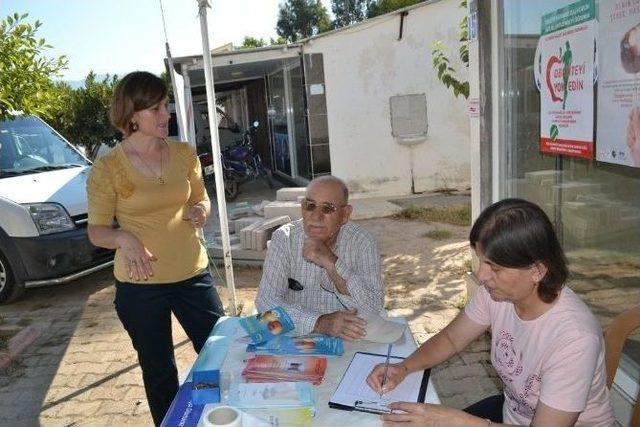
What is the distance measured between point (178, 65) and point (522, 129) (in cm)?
632

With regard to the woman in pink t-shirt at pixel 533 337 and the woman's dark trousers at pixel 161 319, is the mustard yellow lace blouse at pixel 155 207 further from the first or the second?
the woman in pink t-shirt at pixel 533 337

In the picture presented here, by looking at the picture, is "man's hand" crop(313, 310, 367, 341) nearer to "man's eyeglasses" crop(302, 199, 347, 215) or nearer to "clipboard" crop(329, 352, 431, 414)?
"clipboard" crop(329, 352, 431, 414)

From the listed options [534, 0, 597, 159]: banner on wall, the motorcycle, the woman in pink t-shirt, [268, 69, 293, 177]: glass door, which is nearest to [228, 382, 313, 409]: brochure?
the woman in pink t-shirt

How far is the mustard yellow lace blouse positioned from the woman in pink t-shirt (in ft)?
3.98

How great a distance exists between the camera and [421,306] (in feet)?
15.2

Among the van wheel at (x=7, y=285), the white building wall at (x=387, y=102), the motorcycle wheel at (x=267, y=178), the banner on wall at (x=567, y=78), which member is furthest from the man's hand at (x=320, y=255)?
the motorcycle wheel at (x=267, y=178)

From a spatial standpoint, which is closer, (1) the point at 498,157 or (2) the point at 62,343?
(1) the point at 498,157

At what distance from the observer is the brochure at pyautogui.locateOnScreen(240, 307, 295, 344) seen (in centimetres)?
198

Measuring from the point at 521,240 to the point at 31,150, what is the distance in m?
5.91

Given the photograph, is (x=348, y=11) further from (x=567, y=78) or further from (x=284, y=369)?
(x=284, y=369)

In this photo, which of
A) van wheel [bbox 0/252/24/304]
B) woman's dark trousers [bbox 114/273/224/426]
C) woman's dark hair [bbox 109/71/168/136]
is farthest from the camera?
van wheel [bbox 0/252/24/304]

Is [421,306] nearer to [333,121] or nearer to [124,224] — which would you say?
[124,224]

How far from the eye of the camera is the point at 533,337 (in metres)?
1.63

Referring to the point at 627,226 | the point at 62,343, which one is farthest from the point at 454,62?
→ the point at 62,343
